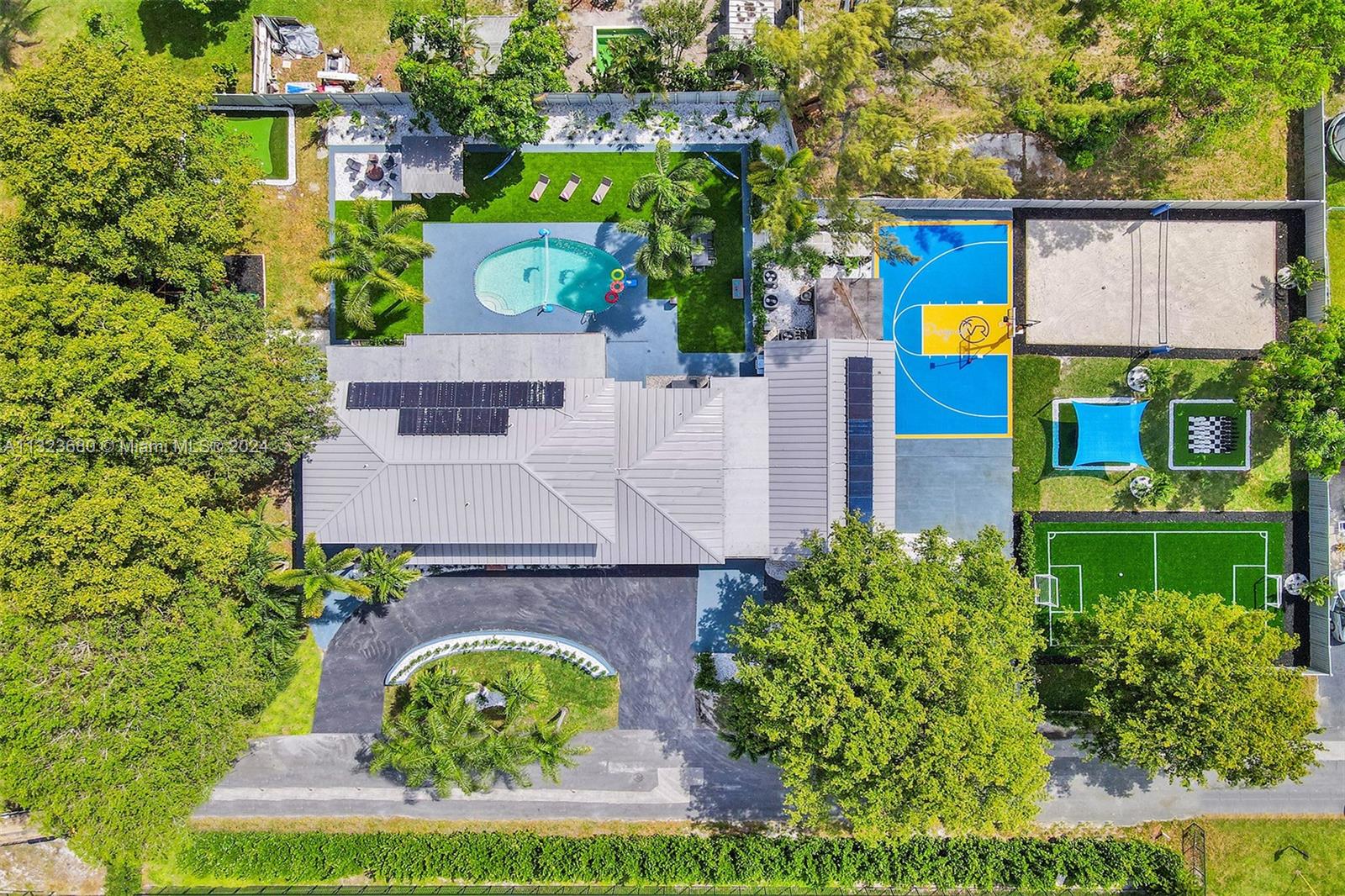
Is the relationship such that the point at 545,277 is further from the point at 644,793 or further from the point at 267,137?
the point at 644,793

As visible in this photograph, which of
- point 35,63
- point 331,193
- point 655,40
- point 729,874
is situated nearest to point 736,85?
point 655,40

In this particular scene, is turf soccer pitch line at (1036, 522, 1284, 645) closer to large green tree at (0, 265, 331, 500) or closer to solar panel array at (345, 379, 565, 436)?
solar panel array at (345, 379, 565, 436)

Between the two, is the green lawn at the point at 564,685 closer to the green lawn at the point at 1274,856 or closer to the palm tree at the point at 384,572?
the palm tree at the point at 384,572

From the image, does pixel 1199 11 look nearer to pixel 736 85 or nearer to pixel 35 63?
pixel 736 85

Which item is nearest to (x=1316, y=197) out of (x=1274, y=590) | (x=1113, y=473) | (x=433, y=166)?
(x=1113, y=473)

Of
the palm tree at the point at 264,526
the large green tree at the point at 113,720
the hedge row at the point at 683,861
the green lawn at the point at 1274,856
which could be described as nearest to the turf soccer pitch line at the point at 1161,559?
the green lawn at the point at 1274,856

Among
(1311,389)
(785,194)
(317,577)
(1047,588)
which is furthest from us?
(1047,588)

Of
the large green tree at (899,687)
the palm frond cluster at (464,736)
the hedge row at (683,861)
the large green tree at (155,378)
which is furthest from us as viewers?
the hedge row at (683,861)
